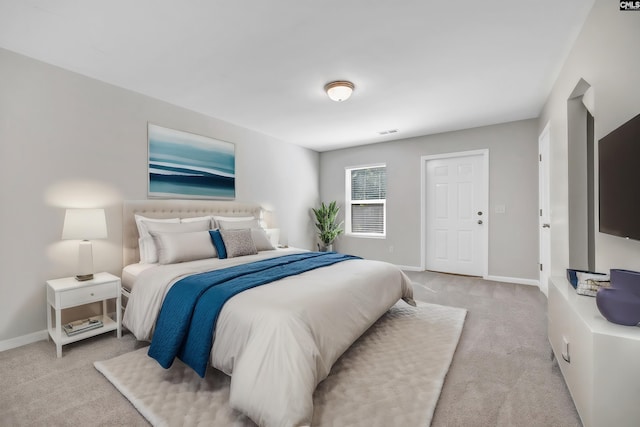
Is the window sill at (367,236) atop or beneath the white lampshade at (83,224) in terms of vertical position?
beneath

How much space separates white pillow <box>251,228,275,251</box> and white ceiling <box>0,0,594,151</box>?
1562mm

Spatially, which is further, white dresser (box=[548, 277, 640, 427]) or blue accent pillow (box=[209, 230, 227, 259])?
blue accent pillow (box=[209, 230, 227, 259])

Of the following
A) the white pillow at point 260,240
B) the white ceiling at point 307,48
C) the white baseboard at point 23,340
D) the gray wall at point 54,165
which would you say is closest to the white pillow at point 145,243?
the gray wall at point 54,165

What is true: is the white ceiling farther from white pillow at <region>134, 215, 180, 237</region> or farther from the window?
the window

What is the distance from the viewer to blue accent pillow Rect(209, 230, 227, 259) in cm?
304

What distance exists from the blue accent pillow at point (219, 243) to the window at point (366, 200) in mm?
3255

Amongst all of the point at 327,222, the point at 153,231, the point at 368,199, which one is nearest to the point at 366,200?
the point at 368,199

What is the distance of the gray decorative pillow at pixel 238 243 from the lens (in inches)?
121

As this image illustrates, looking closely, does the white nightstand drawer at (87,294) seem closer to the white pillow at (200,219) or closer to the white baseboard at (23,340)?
the white baseboard at (23,340)

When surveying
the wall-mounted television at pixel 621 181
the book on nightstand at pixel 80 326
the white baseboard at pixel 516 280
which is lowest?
the white baseboard at pixel 516 280

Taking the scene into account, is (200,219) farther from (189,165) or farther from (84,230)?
(84,230)

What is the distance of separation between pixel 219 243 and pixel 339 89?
2032 mm

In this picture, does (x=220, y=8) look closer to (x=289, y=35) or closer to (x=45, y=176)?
(x=289, y=35)

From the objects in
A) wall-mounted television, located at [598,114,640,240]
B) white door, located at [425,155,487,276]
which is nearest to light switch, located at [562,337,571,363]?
wall-mounted television, located at [598,114,640,240]
